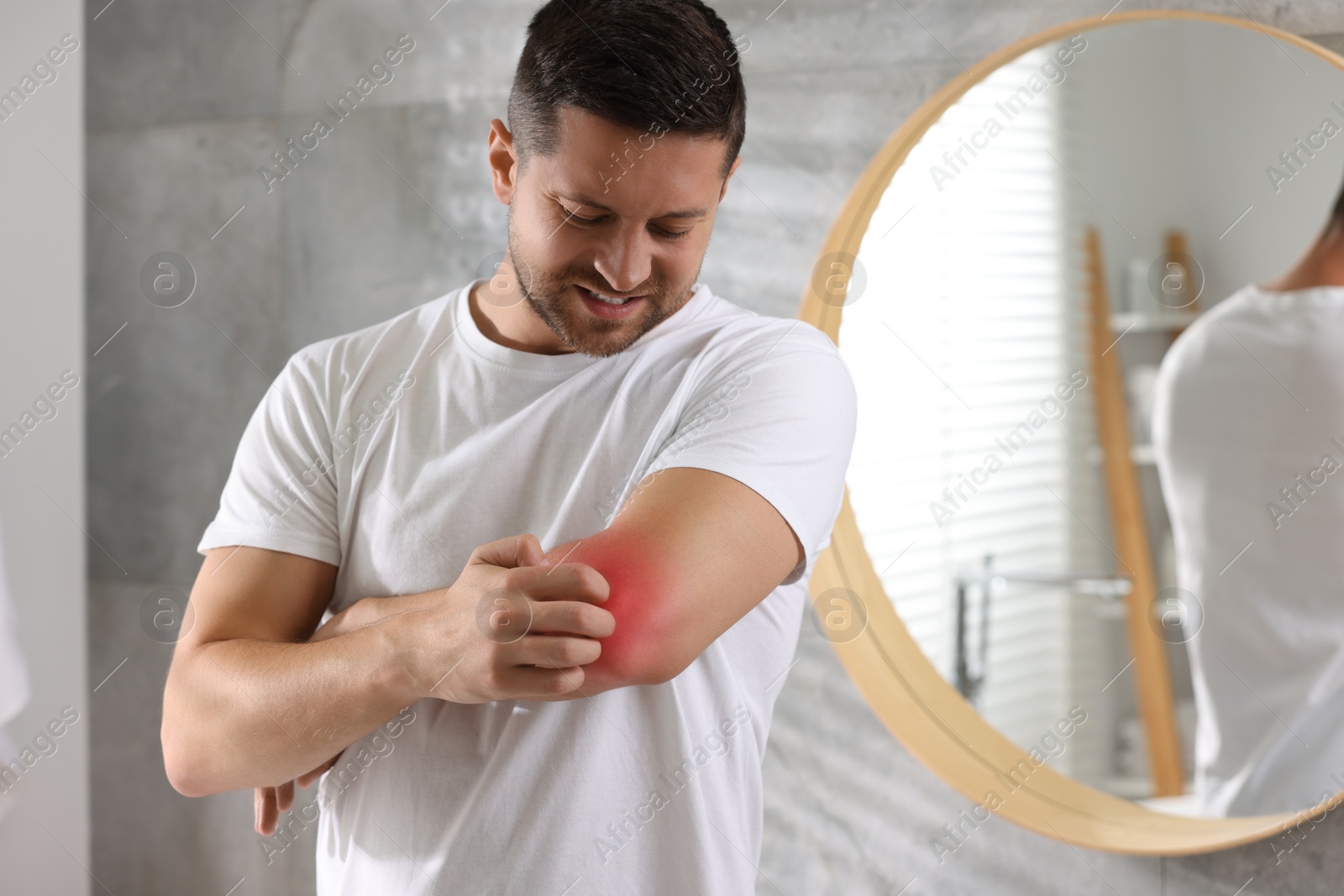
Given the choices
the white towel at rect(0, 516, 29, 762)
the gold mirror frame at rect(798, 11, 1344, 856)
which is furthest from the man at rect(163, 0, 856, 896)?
the white towel at rect(0, 516, 29, 762)

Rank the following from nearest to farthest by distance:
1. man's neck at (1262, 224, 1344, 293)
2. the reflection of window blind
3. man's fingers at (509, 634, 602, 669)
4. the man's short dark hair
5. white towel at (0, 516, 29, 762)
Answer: man's fingers at (509, 634, 602, 669)
the man's short dark hair
man's neck at (1262, 224, 1344, 293)
the reflection of window blind
white towel at (0, 516, 29, 762)

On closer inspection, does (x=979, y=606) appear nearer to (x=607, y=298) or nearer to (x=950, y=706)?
(x=950, y=706)

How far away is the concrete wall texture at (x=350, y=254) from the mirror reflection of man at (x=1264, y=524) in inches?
3.9

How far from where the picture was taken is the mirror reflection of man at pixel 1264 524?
92cm

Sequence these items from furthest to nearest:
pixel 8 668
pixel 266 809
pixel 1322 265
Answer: pixel 8 668 → pixel 1322 265 → pixel 266 809

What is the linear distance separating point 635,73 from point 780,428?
0.24 meters

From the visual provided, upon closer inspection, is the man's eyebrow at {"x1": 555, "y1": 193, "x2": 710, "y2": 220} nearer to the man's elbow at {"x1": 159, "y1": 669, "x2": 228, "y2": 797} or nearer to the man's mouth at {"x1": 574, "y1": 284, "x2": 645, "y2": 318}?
the man's mouth at {"x1": 574, "y1": 284, "x2": 645, "y2": 318}

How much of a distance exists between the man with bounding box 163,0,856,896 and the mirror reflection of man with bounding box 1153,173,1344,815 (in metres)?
0.48

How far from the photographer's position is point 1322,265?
922mm

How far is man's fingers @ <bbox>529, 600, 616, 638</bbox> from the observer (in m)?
0.53

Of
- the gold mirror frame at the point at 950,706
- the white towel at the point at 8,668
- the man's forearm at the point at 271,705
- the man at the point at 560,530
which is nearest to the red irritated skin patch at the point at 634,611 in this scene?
the man at the point at 560,530

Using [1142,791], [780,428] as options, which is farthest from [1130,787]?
[780,428]

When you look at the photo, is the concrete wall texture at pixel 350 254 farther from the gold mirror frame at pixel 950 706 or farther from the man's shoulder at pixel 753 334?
the man's shoulder at pixel 753 334

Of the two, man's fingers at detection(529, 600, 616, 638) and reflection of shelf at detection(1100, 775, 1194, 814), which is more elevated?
man's fingers at detection(529, 600, 616, 638)
